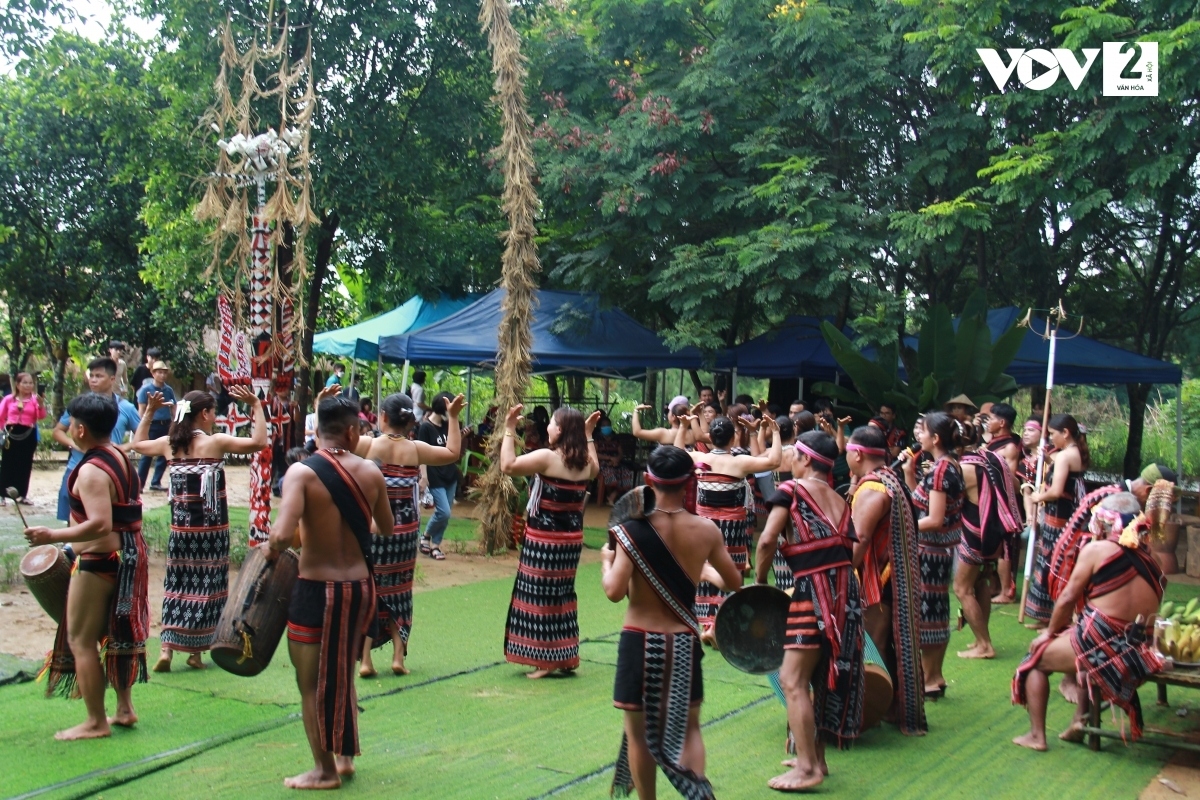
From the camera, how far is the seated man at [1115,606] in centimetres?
539

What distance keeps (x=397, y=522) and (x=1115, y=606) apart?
408 cm

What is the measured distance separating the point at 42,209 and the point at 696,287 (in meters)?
15.1

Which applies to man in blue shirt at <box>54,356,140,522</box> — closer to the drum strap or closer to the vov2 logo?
the drum strap

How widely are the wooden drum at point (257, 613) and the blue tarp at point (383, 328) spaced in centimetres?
1075

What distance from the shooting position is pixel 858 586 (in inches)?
208

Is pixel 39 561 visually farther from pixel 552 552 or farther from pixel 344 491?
pixel 552 552

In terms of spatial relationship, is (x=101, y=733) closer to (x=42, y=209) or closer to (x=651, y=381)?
(x=651, y=381)

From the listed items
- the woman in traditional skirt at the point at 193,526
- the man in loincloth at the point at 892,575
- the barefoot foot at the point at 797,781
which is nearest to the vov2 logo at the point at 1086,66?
the man in loincloth at the point at 892,575

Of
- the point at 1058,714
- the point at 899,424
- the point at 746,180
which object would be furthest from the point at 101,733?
the point at 746,180

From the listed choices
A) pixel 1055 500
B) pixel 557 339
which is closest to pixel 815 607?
pixel 1055 500

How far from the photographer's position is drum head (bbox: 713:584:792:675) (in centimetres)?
482

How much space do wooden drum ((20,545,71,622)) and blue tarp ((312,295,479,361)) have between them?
401 inches

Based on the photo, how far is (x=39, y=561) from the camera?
5.28 m

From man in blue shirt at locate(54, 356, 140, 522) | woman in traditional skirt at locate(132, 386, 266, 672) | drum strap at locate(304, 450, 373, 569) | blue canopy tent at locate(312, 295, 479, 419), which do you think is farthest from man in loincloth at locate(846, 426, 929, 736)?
blue canopy tent at locate(312, 295, 479, 419)
